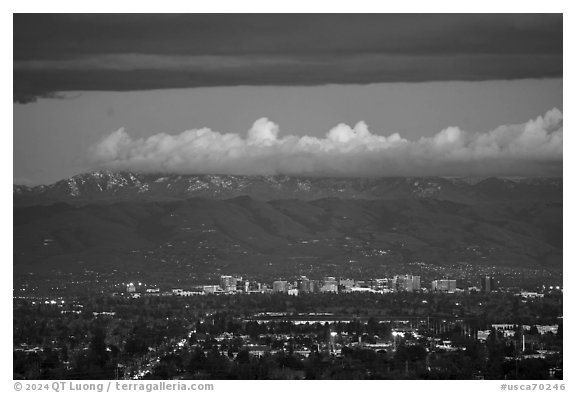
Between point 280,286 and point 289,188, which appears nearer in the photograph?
point 280,286

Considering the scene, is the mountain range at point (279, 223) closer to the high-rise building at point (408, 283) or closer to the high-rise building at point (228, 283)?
the high-rise building at point (228, 283)

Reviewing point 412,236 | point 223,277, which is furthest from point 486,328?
point 412,236

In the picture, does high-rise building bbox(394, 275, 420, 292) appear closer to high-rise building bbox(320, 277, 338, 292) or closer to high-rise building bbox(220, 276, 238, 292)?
high-rise building bbox(320, 277, 338, 292)

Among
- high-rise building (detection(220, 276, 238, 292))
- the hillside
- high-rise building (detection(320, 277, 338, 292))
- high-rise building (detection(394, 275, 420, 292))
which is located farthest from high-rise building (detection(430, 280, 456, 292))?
high-rise building (detection(220, 276, 238, 292))

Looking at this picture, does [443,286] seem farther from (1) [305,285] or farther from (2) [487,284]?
(1) [305,285]

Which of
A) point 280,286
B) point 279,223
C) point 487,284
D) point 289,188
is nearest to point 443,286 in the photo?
point 487,284

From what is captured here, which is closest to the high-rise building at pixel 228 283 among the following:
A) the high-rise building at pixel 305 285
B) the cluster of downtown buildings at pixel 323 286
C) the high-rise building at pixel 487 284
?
the cluster of downtown buildings at pixel 323 286
